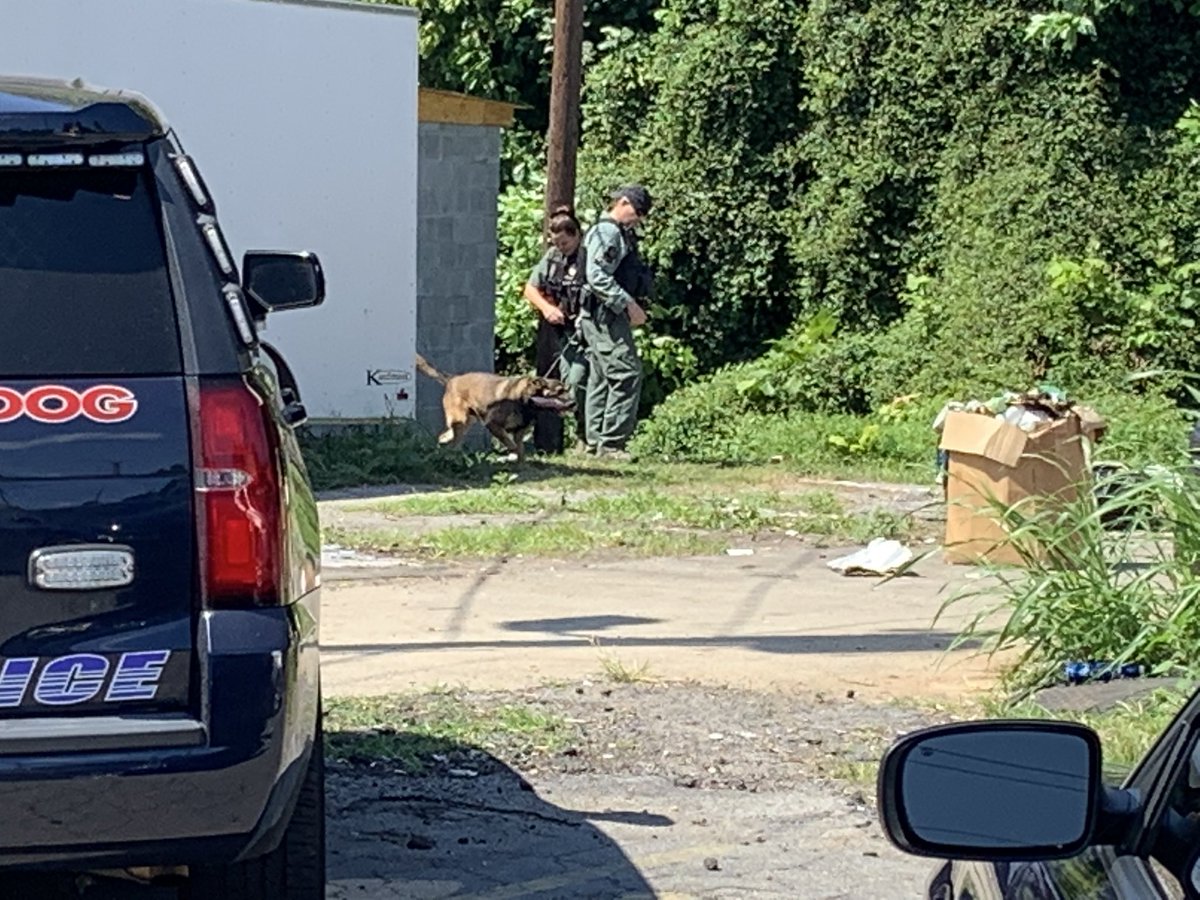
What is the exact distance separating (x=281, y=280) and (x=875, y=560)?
232 inches

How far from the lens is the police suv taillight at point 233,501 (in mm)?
3648

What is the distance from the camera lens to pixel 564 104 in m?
16.2

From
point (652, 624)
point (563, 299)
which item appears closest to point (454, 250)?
point (563, 299)

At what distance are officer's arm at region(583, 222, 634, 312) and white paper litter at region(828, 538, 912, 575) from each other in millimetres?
4771

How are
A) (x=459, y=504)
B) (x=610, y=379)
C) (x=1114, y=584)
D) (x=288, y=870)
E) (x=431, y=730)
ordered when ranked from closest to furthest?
(x=288, y=870) < (x=431, y=730) < (x=1114, y=584) < (x=459, y=504) < (x=610, y=379)

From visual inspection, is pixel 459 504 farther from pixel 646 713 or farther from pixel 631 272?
pixel 646 713

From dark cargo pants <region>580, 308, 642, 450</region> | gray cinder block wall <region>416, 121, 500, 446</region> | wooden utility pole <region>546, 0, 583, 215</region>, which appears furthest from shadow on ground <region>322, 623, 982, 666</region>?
wooden utility pole <region>546, 0, 583, 215</region>

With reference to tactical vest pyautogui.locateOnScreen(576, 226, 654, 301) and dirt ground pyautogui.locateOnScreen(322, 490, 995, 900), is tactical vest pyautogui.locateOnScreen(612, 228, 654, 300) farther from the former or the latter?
dirt ground pyautogui.locateOnScreen(322, 490, 995, 900)

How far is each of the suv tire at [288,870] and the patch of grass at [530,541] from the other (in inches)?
250

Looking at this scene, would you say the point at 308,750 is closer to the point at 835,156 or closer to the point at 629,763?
the point at 629,763

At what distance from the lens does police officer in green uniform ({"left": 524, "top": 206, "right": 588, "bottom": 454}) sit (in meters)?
15.7

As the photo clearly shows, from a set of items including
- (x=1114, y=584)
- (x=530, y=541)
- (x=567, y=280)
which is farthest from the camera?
(x=567, y=280)

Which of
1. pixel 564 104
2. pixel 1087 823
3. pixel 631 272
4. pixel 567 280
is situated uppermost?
pixel 564 104

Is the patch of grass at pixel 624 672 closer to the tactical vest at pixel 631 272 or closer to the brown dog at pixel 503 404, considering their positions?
the brown dog at pixel 503 404
